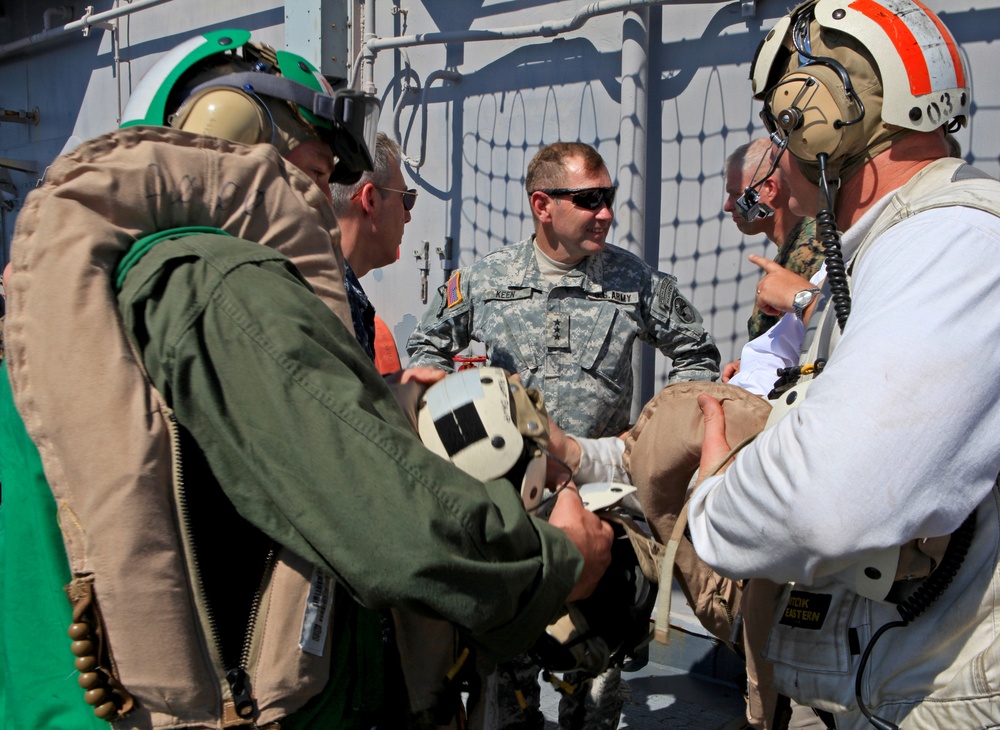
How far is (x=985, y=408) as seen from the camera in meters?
1.18

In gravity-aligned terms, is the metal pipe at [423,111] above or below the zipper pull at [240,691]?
above

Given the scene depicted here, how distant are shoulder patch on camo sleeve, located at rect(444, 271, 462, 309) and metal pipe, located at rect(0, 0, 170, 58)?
13.4 ft

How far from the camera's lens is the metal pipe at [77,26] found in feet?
21.4

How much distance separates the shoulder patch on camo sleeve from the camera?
161 inches

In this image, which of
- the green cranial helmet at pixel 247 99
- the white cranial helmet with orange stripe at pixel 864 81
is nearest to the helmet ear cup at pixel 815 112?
the white cranial helmet with orange stripe at pixel 864 81

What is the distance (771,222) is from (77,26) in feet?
21.5

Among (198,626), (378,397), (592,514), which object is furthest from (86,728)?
(592,514)

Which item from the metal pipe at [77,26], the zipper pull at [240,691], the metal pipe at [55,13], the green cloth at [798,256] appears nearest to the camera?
the zipper pull at [240,691]

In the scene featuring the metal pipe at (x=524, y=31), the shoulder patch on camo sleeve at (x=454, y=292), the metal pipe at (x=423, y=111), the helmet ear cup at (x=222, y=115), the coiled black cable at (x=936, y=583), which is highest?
the metal pipe at (x=524, y=31)

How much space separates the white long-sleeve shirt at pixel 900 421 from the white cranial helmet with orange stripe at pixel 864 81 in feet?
1.25

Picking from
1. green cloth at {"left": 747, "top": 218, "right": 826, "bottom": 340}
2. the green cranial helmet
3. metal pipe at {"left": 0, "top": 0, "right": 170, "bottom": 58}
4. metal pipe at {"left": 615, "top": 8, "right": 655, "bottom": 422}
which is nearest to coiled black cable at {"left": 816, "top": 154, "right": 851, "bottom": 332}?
the green cranial helmet

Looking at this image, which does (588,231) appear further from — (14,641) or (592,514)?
(14,641)

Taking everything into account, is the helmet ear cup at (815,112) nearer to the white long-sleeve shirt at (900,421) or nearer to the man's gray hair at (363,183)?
the white long-sleeve shirt at (900,421)

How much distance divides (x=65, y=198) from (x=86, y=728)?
2.60 ft
